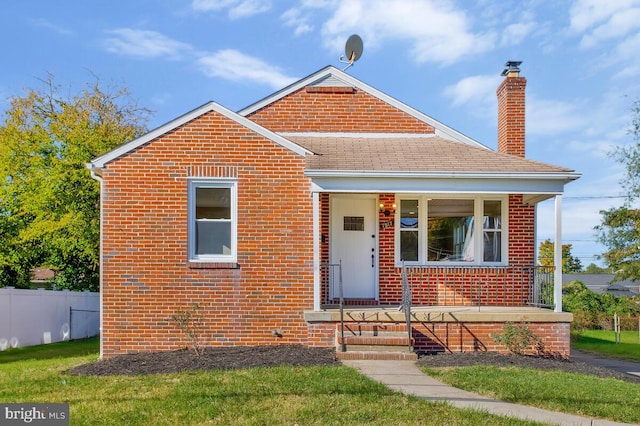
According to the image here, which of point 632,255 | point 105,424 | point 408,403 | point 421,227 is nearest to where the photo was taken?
point 105,424

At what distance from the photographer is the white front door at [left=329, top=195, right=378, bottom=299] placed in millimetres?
12758

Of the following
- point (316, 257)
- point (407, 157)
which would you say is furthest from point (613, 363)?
point (316, 257)

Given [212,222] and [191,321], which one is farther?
[212,222]

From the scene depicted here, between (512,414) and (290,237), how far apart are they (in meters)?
5.64

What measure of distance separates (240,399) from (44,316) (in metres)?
13.3

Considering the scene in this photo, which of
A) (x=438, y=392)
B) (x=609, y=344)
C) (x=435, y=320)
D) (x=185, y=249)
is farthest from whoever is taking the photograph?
(x=609, y=344)

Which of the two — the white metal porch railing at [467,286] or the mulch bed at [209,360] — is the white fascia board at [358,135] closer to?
the white metal porch railing at [467,286]

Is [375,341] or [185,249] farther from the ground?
[185,249]

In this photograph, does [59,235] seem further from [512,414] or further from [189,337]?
[512,414]

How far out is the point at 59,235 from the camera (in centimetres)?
2223

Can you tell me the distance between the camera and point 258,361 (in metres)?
9.43

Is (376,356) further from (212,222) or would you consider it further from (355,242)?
(212,222)

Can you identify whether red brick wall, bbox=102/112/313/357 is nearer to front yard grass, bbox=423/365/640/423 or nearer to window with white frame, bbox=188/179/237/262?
window with white frame, bbox=188/179/237/262

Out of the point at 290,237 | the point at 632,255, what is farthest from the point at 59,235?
the point at 632,255
